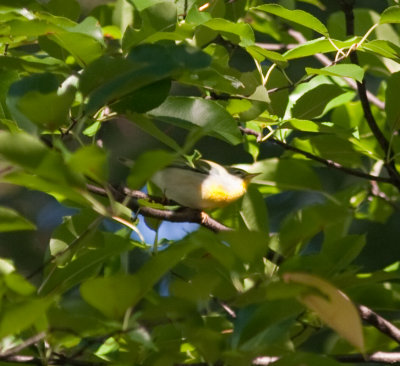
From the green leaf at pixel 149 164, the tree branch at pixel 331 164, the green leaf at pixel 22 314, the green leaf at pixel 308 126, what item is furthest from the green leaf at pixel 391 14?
the green leaf at pixel 22 314

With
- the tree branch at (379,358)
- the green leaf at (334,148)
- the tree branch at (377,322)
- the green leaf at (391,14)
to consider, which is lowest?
the tree branch at (379,358)

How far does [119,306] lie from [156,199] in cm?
51

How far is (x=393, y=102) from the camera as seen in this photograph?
4.65ft

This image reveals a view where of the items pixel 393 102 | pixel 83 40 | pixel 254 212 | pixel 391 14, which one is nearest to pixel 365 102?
pixel 393 102

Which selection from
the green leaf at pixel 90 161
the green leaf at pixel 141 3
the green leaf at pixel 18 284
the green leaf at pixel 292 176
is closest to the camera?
the green leaf at pixel 90 161

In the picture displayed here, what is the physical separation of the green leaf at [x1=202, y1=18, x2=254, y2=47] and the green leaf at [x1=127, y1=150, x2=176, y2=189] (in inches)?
19.0

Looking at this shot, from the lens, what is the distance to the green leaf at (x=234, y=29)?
121cm

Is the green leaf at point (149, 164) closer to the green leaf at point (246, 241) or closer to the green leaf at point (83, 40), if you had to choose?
the green leaf at point (246, 241)

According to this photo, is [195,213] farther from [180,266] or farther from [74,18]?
[74,18]

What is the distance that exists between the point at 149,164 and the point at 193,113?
1.32 feet

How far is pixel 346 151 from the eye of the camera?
1.57 metres

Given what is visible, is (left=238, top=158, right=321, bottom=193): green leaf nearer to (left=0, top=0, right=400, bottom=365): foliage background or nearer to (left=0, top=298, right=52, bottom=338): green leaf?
(left=0, top=0, right=400, bottom=365): foliage background

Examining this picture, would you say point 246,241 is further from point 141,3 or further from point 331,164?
point 331,164

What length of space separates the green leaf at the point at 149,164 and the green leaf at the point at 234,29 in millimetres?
483
